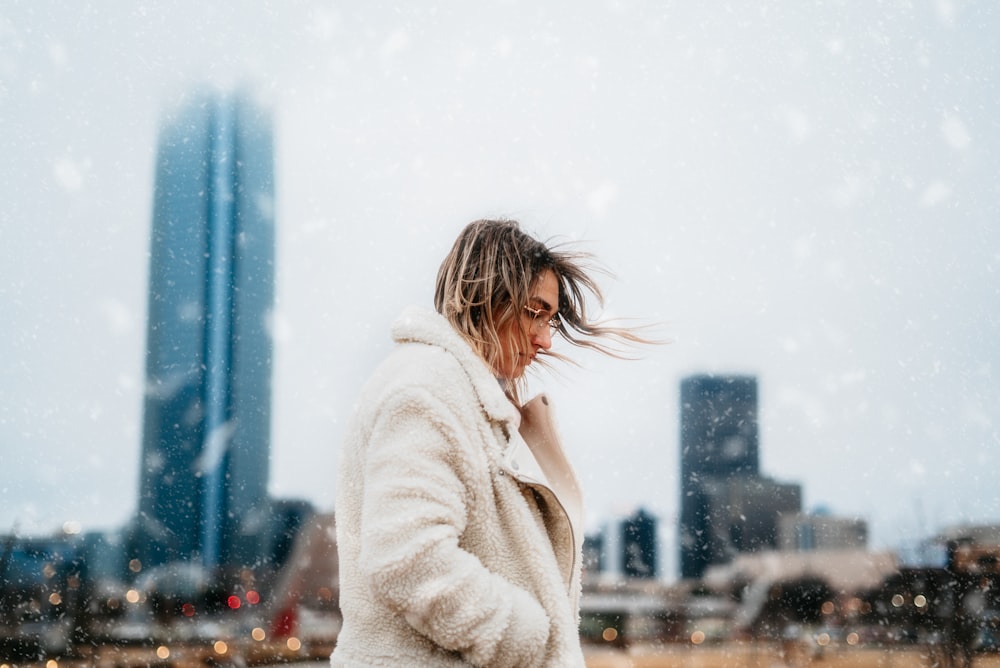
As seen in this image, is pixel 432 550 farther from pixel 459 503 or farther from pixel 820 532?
pixel 820 532

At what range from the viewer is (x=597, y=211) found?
1.47 m

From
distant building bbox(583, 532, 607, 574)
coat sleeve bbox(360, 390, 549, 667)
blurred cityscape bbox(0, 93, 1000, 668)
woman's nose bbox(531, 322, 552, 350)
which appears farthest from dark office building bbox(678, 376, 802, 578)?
coat sleeve bbox(360, 390, 549, 667)

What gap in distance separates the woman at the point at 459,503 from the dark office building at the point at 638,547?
2.74 feet

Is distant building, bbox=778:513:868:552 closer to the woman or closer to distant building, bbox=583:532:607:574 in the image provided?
distant building, bbox=583:532:607:574

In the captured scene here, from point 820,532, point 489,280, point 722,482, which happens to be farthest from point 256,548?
point 489,280

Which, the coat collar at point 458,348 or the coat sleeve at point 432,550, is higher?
the coat collar at point 458,348

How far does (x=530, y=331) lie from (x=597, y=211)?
0.78 m

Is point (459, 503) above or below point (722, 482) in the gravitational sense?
below

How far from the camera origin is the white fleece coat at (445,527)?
56 cm

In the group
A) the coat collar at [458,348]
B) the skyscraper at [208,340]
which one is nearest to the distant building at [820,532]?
the skyscraper at [208,340]

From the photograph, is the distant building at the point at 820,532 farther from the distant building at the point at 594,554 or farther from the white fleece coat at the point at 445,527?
the white fleece coat at the point at 445,527

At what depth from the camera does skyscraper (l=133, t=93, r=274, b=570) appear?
1550 millimetres

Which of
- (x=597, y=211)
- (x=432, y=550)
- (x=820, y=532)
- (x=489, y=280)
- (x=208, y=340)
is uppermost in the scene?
(x=597, y=211)

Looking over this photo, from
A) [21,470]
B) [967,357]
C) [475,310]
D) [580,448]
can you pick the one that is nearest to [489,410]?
[475,310]
